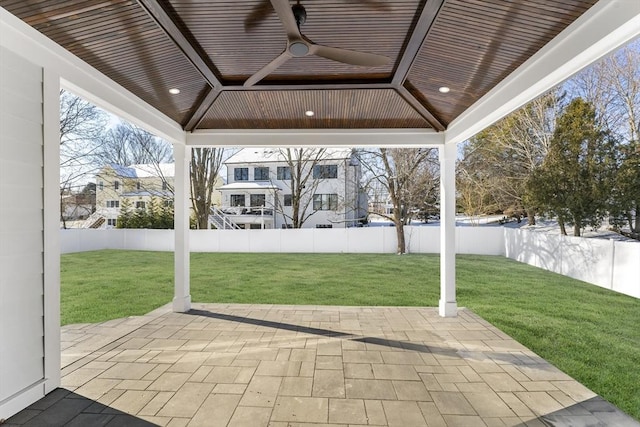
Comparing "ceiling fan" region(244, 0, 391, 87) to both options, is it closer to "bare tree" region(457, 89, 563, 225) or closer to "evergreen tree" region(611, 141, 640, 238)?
"evergreen tree" region(611, 141, 640, 238)

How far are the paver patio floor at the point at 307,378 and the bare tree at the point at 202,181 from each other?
11720mm

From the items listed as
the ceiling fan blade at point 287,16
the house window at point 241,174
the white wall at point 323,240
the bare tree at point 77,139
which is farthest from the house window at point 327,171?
the ceiling fan blade at point 287,16

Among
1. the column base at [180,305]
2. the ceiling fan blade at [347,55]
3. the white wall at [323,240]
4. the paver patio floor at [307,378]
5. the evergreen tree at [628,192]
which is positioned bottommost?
the paver patio floor at [307,378]

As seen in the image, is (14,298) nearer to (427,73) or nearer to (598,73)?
(427,73)

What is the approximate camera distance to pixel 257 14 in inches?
99.9

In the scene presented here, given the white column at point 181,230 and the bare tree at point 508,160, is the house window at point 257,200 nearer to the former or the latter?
the bare tree at point 508,160

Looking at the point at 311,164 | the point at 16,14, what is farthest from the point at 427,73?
the point at 311,164

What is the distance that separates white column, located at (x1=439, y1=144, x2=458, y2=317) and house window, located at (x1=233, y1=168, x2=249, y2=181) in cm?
1629

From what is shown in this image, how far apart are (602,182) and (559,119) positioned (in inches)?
92.5

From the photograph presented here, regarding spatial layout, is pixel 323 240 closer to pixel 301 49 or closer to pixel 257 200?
pixel 257 200

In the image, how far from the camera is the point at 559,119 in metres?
10.3

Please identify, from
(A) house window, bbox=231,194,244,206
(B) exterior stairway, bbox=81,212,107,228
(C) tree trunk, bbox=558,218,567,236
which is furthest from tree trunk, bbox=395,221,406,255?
(B) exterior stairway, bbox=81,212,107,228

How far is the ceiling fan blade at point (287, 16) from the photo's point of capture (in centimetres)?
203

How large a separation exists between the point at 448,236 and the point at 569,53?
3.16 metres
